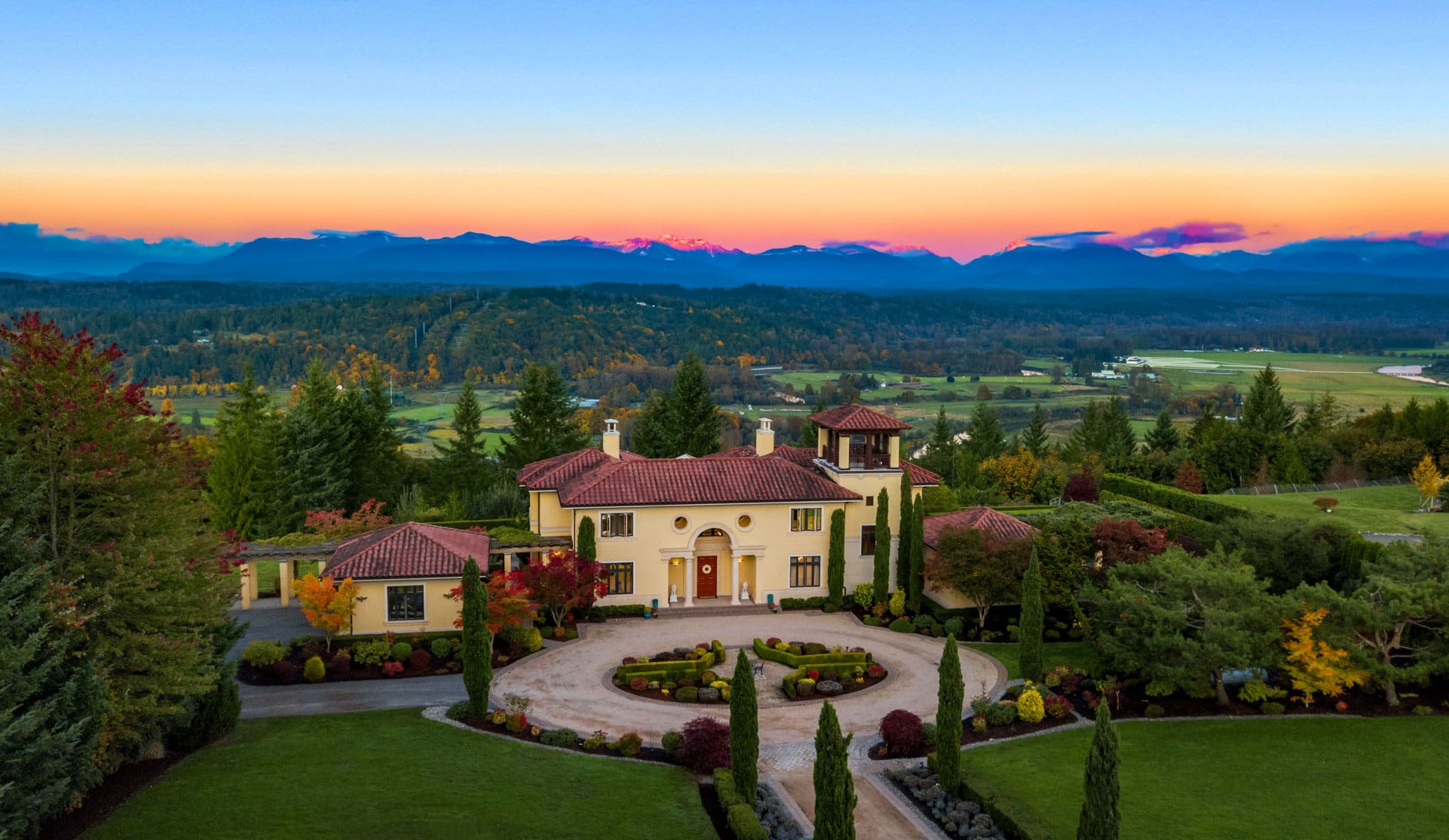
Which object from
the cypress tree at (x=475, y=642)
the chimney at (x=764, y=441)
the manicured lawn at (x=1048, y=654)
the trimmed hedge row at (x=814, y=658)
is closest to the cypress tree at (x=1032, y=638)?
the manicured lawn at (x=1048, y=654)

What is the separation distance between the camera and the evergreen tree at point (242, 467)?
58.2 m

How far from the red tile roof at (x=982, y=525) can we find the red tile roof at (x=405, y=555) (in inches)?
676

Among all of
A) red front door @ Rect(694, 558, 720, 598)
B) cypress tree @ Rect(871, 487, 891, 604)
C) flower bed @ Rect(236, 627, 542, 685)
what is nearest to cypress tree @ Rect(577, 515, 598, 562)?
flower bed @ Rect(236, 627, 542, 685)

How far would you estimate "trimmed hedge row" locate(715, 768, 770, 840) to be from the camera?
805 inches

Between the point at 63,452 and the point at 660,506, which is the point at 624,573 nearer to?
the point at 660,506

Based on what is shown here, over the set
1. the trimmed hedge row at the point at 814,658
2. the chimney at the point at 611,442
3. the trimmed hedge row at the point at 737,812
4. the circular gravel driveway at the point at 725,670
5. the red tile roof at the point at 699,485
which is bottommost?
the circular gravel driveway at the point at 725,670

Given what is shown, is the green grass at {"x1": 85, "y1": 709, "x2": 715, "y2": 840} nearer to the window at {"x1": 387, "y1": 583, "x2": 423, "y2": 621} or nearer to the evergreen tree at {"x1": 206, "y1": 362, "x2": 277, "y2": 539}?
the window at {"x1": 387, "y1": 583, "x2": 423, "y2": 621}

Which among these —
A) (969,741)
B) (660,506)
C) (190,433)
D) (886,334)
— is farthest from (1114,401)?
(886,334)

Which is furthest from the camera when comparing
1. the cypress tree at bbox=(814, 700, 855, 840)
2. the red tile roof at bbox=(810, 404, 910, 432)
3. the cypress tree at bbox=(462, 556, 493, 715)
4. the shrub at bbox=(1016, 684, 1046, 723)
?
the red tile roof at bbox=(810, 404, 910, 432)

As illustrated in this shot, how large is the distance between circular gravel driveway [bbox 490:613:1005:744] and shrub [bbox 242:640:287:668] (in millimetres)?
6975

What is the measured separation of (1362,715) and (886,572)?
1679cm

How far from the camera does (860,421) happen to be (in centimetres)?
4109

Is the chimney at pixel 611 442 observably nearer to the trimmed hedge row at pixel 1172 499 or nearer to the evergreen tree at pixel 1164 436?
the trimmed hedge row at pixel 1172 499

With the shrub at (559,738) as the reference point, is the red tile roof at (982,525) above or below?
above
